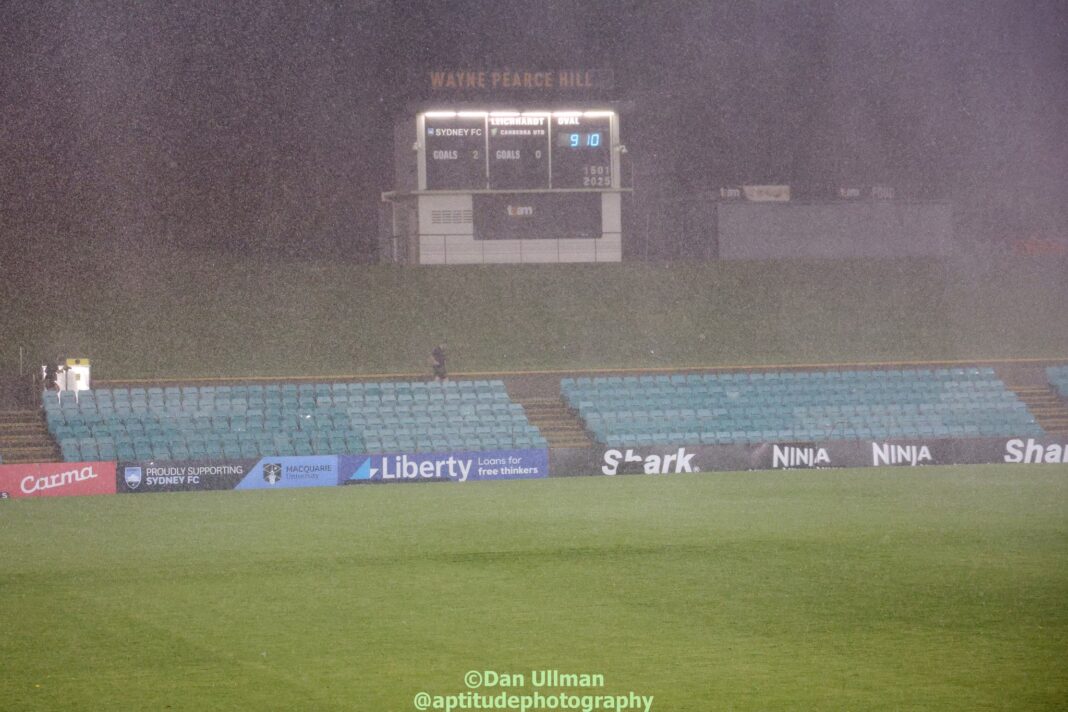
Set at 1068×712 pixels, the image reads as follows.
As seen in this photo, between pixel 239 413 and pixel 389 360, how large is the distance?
655 cm

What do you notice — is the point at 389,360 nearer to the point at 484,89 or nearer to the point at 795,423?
the point at 484,89

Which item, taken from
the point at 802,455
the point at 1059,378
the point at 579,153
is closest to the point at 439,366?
the point at 579,153

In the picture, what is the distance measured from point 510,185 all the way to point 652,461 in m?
9.72

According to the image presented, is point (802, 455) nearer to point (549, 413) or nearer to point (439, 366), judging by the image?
point (549, 413)

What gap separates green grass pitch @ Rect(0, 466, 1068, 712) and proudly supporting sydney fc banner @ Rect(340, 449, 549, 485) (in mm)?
4539

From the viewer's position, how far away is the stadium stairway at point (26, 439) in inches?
856

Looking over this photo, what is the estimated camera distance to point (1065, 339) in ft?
106

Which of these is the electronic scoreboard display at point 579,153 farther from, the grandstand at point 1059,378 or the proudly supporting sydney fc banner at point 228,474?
the grandstand at point 1059,378

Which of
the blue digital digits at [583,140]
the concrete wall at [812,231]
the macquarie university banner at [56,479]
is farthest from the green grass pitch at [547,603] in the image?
the concrete wall at [812,231]

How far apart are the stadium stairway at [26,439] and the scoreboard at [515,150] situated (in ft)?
37.1

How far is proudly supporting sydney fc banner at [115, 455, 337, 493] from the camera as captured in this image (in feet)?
67.7

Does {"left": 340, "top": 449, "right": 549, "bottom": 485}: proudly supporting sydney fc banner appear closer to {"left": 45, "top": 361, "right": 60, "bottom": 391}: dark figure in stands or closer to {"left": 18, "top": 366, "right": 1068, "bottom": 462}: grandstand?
{"left": 18, "top": 366, "right": 1068, "bottom": 462}: grandstand

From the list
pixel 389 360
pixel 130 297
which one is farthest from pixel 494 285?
pixel 130 297

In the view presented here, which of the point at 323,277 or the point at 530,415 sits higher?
the point at 323,277
